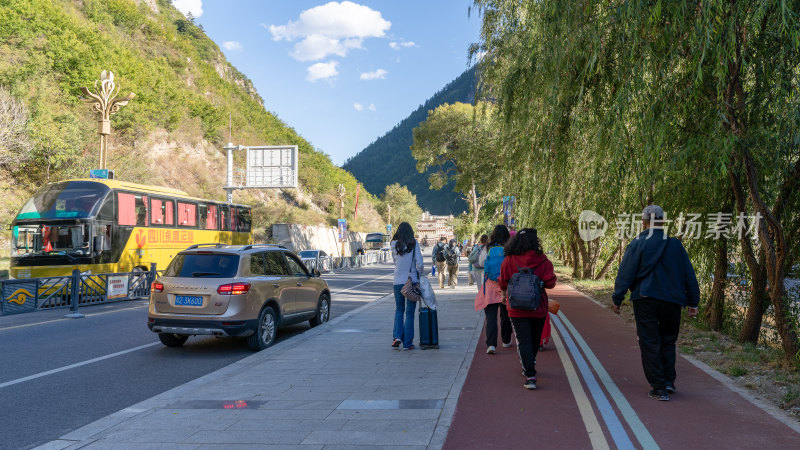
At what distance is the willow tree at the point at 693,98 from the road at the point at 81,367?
6.40m

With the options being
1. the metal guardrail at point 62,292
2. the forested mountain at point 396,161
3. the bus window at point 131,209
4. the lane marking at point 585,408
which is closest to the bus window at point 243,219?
the bus window at point 131,209

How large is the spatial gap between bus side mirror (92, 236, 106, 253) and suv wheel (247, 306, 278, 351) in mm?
10762

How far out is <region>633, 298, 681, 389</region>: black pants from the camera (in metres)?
5.43

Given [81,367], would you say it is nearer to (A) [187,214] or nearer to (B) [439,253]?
(B) [439,253]

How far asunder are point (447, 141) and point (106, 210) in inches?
1195

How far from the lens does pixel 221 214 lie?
2562cm

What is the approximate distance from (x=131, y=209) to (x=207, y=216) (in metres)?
5.37

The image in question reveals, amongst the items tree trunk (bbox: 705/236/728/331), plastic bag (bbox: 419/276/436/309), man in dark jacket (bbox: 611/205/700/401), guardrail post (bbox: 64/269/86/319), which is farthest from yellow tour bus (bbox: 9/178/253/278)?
tree trunk (bbox: 705/236/728/331)

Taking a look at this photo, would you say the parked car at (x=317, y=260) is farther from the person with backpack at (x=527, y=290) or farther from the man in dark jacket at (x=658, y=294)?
the man in dark jacket at (x=658, y=294)

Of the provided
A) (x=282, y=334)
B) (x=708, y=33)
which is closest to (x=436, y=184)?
(x=282, y=334)

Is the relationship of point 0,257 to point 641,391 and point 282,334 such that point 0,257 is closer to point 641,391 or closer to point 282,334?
point 282,334

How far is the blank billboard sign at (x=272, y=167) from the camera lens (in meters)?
35.0

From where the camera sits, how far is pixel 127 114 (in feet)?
130

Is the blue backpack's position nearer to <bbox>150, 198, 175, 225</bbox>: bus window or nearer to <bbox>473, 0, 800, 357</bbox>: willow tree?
<bbox>473, 0, 800, 357</bbox>: willow tree
